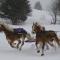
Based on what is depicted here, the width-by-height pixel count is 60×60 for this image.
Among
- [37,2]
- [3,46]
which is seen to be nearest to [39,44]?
[3,46]

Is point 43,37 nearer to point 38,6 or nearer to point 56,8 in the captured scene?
point 56,8

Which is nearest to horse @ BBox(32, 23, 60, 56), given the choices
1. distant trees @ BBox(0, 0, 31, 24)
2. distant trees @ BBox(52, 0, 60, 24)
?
distant trees @ BBox(0, 0, 31, 24)

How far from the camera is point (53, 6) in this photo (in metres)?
4.43

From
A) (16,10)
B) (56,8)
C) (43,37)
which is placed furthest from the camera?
(16,10)

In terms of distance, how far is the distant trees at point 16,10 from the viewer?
440 cm

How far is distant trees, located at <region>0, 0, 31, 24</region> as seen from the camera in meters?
4.40

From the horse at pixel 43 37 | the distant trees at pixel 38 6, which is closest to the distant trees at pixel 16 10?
the distant trees at pixel 38 6

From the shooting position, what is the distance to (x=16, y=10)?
4.57 meters

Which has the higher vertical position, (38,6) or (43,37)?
(38,6)

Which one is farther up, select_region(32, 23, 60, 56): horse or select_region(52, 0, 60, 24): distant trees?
select_region(52, 0, 60, 24): distant trees

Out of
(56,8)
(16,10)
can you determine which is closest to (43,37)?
(56,8)

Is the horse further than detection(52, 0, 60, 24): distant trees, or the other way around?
detection(52, 0, 60, 24): distant trees

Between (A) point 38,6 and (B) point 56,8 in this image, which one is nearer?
(B) point 56,8

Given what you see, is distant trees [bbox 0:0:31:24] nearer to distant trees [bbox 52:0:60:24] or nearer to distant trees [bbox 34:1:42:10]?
distant trees [bbox 34:1:42:10]
